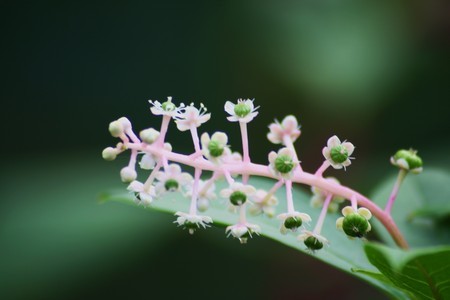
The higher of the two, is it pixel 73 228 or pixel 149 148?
pixel 73 228

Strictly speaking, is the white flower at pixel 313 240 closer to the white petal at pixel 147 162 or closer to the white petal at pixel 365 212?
the white petal at pixel 365 212

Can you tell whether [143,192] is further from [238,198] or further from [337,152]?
[337,152]

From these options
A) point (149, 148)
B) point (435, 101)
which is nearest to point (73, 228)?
point (149, 148)

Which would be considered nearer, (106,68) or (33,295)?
(33,295)

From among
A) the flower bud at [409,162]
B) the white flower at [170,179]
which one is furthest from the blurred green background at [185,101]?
the white flower at [170,179]

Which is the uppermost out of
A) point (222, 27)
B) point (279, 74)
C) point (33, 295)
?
point (222, 27)

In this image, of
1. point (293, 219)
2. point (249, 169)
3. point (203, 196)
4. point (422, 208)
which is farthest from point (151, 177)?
point (422, 208)

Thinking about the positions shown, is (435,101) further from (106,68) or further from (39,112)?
(39,112)

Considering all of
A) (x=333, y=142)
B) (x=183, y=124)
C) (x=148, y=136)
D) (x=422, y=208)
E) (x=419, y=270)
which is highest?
(x=422, y=208)

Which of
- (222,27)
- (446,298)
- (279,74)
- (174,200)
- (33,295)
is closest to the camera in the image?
(446,298)
